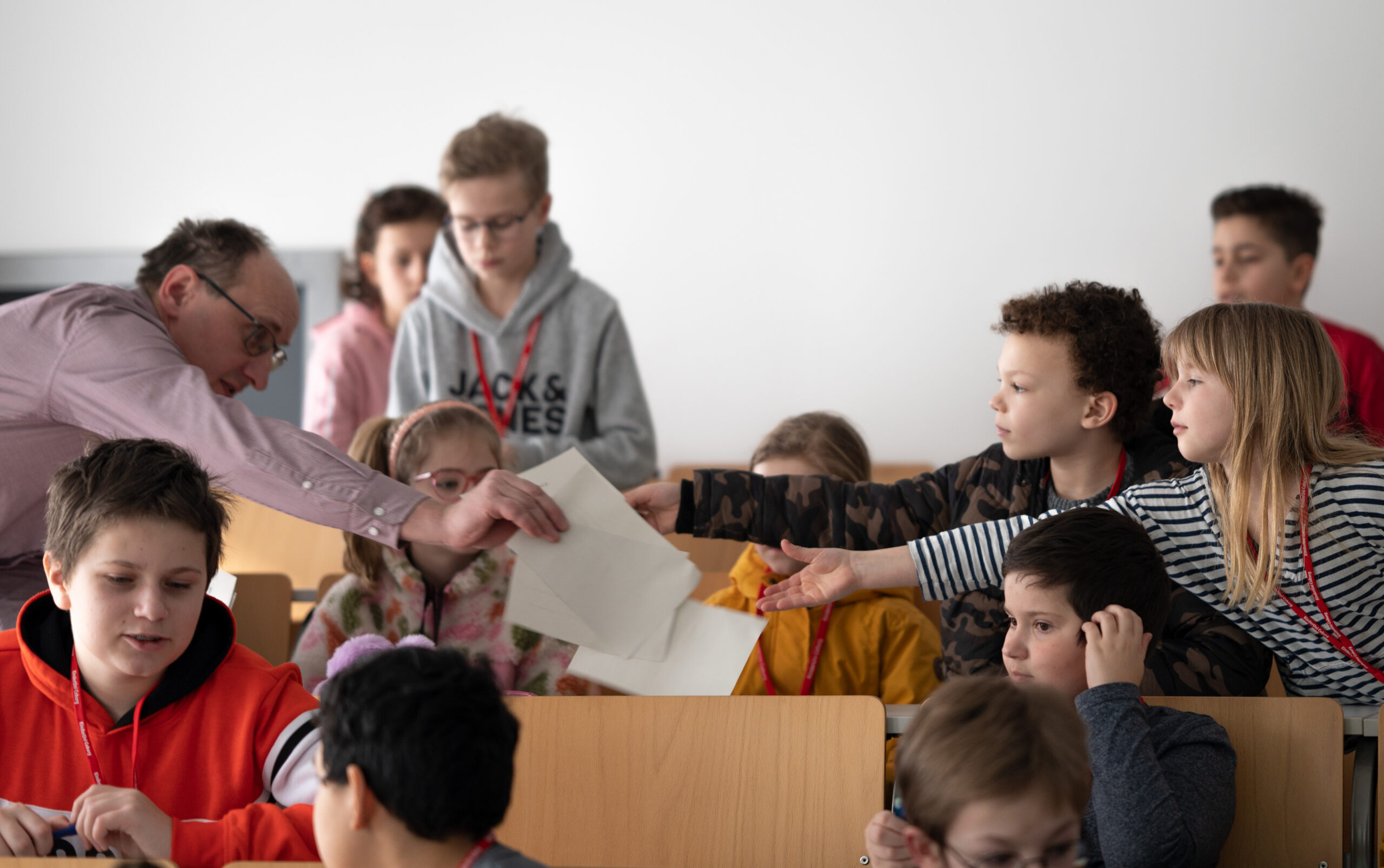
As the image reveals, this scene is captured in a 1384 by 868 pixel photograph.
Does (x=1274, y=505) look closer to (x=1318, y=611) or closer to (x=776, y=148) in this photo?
(x=1318, y=611)

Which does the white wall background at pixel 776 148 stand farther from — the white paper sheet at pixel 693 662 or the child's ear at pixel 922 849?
the child's ear at pixel 922 849

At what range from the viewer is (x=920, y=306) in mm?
4059

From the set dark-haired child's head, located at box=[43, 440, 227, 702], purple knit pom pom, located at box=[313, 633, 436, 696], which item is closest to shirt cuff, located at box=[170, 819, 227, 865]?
dark-haired child's head, located at box=[43, 440, 227, 702]

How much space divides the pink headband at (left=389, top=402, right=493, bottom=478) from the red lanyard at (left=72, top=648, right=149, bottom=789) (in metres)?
0.91

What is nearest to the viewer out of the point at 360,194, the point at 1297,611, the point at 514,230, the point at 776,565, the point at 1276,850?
the point at 1276,850

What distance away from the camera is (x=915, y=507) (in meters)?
2.15

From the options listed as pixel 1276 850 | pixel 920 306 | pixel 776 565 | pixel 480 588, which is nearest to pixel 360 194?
pixel 920 306

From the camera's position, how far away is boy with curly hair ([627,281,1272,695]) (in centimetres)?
201

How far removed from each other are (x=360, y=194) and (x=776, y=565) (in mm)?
2781

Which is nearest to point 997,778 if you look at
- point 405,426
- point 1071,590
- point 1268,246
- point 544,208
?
point 1071,590

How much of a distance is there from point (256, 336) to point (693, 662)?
3.22 ft

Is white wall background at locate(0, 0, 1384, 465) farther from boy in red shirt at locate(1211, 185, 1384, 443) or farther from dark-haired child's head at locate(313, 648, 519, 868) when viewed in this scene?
dark-haired child's head at locate(313, 648, 519, 868)

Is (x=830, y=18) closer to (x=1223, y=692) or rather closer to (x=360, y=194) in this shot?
(x=360, y=194)

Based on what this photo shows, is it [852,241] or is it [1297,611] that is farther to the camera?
[852,241]
